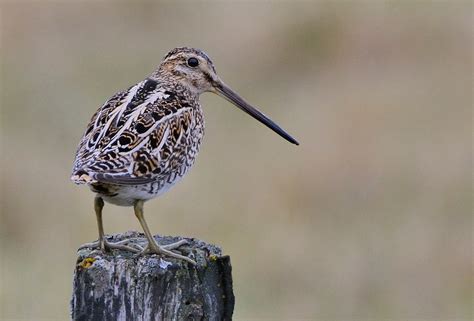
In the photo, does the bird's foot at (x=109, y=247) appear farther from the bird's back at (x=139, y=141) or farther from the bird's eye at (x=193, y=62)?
the bird's eye at (x=193, y=62)

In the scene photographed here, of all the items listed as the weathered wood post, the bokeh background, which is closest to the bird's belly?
the weathered wood post

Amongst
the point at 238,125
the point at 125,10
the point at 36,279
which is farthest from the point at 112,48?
the point at 36,279

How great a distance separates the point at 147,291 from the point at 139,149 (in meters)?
0.88

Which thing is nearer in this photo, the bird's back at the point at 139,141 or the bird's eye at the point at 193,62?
the bird's back at the point at 139,141

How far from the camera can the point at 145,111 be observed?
510cm

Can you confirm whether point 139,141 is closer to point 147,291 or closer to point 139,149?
point 139,149

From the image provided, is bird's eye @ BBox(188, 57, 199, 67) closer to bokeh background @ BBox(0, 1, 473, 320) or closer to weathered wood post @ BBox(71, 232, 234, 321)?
weathered wood post @ BBox(71, 232, 234, 321)

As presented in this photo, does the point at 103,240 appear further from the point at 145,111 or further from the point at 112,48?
the point at 112,48

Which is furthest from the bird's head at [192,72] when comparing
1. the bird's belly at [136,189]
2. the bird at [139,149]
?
the bird's belly at [136,189]

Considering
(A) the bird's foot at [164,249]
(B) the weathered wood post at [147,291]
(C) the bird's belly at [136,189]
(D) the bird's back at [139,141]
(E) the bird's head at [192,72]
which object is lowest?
(B) the weathered wood post at [147,291]

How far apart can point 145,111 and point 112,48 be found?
7.96 m

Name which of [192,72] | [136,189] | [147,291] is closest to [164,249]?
[136,189]

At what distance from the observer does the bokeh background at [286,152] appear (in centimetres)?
838

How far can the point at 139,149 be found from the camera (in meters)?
4.93
